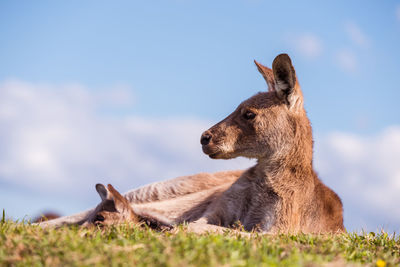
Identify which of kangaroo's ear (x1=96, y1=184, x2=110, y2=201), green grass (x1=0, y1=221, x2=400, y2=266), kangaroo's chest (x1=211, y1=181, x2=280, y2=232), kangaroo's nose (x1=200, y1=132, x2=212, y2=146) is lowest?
green grass (x1=0, y1=221, x2=400, y2=266)

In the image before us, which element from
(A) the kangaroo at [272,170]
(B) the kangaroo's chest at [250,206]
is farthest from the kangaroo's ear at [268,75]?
(B) the kangaroo's chest at [250,206]

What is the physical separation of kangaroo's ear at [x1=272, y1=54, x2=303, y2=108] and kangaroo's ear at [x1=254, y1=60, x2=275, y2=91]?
34 cm

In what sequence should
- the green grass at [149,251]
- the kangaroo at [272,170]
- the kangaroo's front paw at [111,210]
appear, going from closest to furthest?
the green grass at [149,251]
the kangaroo's front paw at [111,210]
the kangaroo at [272,170]

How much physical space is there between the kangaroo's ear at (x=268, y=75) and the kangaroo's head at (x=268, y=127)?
1.05 feet

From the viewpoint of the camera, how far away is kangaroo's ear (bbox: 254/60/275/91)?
6441mm

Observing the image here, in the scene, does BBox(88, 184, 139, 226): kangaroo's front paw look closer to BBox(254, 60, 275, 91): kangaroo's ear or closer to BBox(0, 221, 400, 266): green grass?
BBox(0, 221, 400, 266): green grass

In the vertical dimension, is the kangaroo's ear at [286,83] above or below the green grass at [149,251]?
above

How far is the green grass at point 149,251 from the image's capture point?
9.66 feet

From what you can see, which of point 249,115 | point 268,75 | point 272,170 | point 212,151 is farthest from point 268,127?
point 268,75

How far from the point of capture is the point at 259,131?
5902mm

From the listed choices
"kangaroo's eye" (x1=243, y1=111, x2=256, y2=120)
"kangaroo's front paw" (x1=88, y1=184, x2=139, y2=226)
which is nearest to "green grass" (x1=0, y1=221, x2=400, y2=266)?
"kangaroo's front paw" (x1=88, y1=184, x2=139, y2=226)

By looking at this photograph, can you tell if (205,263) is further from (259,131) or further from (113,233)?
(259,131)

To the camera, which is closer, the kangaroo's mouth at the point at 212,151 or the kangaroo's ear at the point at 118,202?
the kangaroo's ear at the point at 118,202

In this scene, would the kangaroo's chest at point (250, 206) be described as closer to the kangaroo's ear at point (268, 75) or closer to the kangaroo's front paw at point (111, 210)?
the kangaroo's front paw at point (111, 210)
